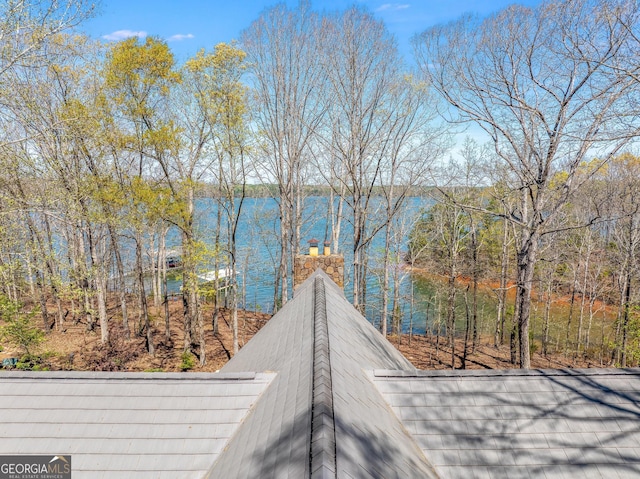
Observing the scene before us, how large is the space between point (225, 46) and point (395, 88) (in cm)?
843

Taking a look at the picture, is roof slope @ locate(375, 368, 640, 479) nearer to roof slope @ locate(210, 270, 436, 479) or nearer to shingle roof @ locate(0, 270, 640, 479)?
shingle roof @ locate(0, 270, 640, 479)

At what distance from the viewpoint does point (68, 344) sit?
17.2 m

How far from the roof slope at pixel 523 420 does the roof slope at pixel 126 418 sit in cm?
244

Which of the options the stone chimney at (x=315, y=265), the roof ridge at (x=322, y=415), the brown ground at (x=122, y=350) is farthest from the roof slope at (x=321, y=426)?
the brown ground at (x=122, y=350)

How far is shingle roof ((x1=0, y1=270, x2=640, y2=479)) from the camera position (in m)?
4.04

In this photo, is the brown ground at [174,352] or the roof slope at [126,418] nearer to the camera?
the roof slope at [126,418]

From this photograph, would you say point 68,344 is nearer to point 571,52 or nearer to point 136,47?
point 136,47

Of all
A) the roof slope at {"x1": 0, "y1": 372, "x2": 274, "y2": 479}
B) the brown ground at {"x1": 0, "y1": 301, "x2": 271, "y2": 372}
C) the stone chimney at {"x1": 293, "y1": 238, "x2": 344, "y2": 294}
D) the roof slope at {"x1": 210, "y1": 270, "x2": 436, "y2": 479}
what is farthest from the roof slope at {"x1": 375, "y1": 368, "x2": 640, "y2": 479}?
the brown ground at {"x1": 0, "y1": 301, "x2": 271, "y2": 372}

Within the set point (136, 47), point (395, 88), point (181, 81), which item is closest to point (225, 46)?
point (181, 81)

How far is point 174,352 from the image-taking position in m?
17.8

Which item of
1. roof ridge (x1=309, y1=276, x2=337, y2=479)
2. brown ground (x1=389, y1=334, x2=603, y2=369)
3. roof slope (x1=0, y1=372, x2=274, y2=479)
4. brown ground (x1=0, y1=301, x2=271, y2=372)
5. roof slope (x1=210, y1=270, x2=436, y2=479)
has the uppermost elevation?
roof ridge (x1=309, y1=276, x2=337, y2=479)

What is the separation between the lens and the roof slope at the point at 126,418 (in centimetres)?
459

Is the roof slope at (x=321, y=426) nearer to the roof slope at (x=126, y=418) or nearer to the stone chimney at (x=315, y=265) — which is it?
the roof slope at (x=126, y=418)

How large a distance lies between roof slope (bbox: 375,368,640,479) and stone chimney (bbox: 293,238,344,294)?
26.0 ft
